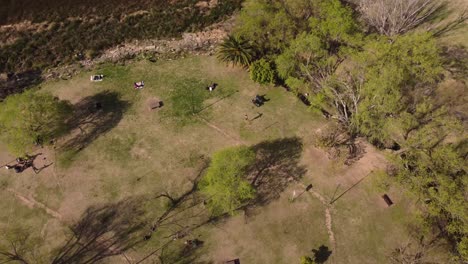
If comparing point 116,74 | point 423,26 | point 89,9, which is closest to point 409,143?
point 423,26

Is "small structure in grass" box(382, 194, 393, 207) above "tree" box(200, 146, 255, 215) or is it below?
below

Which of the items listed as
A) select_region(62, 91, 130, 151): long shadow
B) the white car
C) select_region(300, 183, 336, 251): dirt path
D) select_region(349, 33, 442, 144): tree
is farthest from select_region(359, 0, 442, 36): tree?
the white car

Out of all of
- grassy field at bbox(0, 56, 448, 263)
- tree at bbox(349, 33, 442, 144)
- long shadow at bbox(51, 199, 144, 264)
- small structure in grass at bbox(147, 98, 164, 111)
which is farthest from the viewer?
small structure in grass at bbox(147, 98, 164, 111)

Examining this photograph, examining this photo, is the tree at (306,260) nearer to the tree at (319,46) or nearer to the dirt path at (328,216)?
the dirt path at (328,216)

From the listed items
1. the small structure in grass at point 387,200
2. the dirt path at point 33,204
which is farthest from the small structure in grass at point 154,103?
the small structure in grass at point 387,200

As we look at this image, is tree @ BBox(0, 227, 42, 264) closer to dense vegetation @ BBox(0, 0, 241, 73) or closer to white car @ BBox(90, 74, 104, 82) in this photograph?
white car @ BBox(90, 74, 104, 82)

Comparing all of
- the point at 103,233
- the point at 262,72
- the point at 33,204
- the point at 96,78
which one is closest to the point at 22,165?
the point at 33,204
